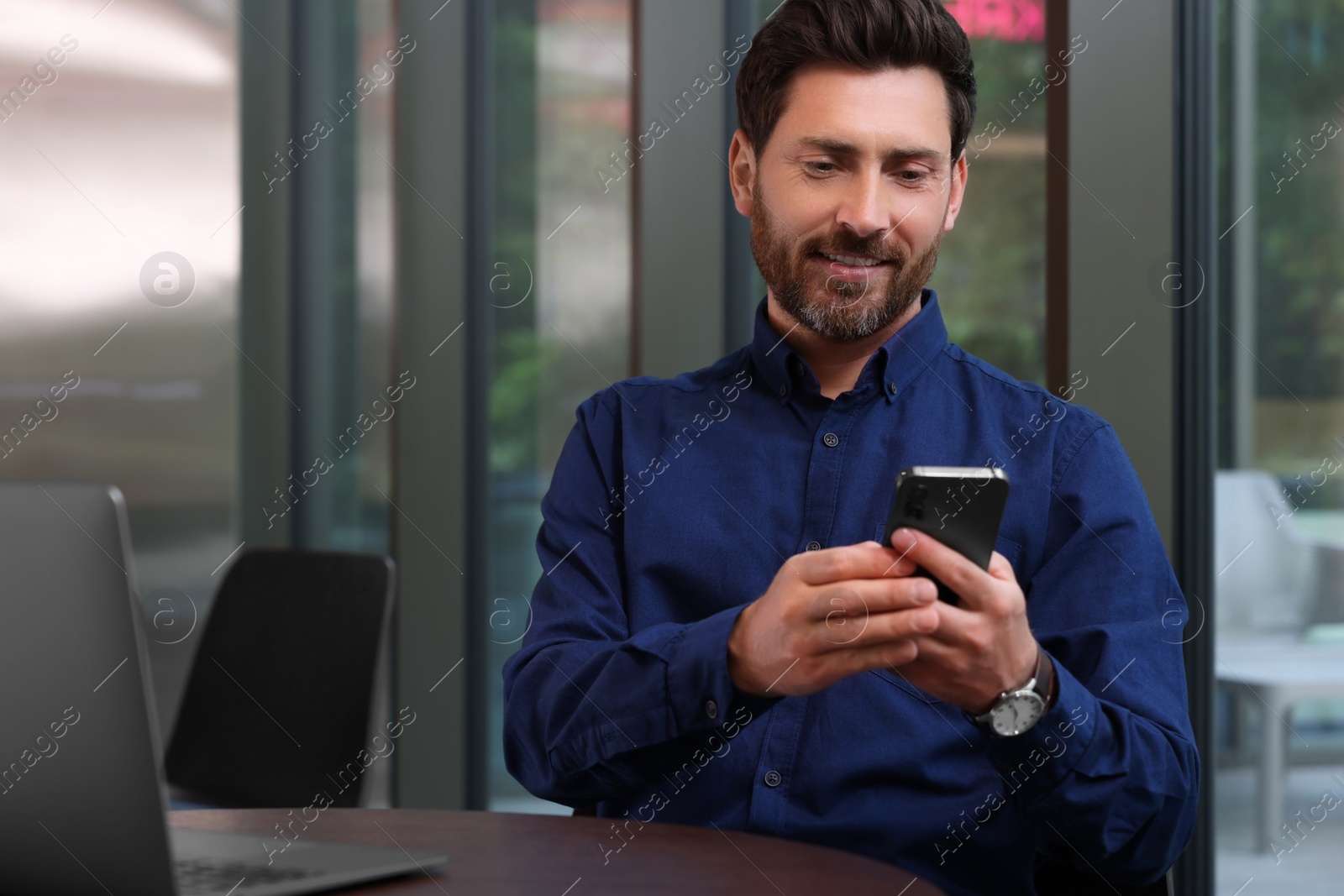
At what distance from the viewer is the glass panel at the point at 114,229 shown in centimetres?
346

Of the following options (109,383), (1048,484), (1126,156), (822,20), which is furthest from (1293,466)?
(109,383)

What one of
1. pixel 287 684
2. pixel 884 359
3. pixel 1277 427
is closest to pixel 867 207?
pixel 884 359

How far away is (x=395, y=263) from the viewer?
328 centimetres

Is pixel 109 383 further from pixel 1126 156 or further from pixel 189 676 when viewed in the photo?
pixel 1126 156

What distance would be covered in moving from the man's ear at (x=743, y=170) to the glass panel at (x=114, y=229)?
232 centimetres

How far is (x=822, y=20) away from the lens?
147cm

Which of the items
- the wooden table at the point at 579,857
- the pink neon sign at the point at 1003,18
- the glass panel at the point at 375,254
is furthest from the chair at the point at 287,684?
the pink neon sign at the point at 1003,18

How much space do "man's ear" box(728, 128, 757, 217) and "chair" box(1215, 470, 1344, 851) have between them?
1.05 meters

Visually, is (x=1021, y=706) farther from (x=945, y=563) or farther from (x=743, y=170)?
(x=743, y=170)

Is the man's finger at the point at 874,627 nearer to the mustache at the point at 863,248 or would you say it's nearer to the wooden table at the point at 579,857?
the wooden table at the point at 579,857

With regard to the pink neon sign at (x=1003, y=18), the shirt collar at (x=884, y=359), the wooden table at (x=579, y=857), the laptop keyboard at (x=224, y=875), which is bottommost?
the wooden table at (x=579, y=857)

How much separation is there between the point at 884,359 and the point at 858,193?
0.21 m

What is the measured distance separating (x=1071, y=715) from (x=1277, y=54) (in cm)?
154

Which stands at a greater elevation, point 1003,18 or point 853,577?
point 1003,18
